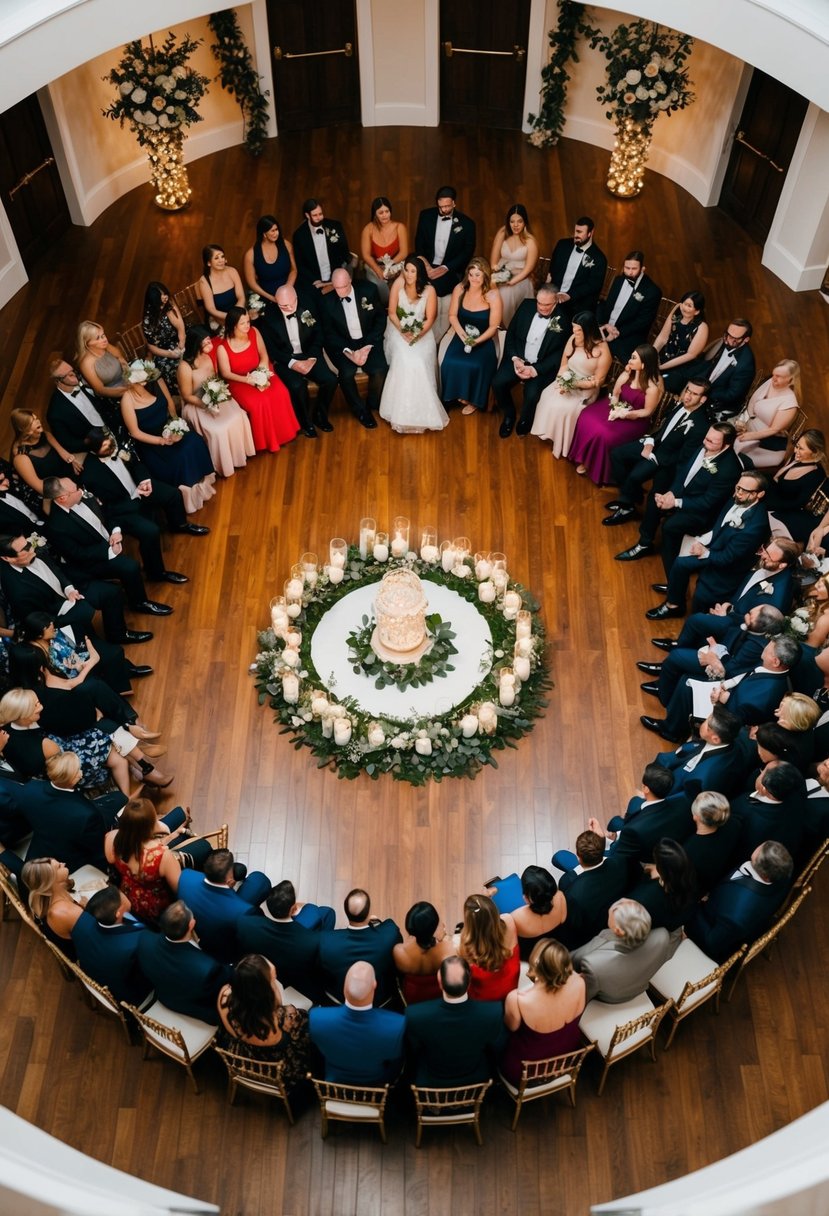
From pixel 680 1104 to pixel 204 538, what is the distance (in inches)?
213

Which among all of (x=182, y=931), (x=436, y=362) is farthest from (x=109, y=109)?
(x=182, y=931)

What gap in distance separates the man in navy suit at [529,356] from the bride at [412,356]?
0.59 metres

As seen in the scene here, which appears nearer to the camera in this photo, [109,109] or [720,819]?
[720,819]

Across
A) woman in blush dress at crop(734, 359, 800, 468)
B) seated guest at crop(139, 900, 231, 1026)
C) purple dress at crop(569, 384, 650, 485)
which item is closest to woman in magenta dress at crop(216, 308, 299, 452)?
purple dress at crop(569, 384, 650, 485)

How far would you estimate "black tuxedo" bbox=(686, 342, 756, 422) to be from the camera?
816cm

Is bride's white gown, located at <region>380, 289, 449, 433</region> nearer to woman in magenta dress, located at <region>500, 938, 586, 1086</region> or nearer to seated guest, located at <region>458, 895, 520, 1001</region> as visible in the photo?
seated guest, located at <region>458, 895, 520, 1001</region>

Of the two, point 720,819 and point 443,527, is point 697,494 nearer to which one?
point 443,527

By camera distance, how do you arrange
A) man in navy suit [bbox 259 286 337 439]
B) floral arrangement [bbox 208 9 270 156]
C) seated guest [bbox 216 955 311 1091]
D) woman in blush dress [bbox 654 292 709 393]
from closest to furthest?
seated guest [bbox 216 955 311 1091] < woman in blush dress [bbox 654 292 709 393] < man in navy suit [bbox 259 286 337 439] < floral arrangement [bbox 208 9 270 156]

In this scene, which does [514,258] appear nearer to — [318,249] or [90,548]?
[318,249]

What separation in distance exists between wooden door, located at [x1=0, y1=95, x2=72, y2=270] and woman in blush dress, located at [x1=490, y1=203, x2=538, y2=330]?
4.82 metres

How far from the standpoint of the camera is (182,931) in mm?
5113

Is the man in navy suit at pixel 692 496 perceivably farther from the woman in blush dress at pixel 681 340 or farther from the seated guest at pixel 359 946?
the seated guest at pixel 359 946

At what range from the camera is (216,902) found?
5480 mm

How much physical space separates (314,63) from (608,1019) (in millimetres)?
10838
